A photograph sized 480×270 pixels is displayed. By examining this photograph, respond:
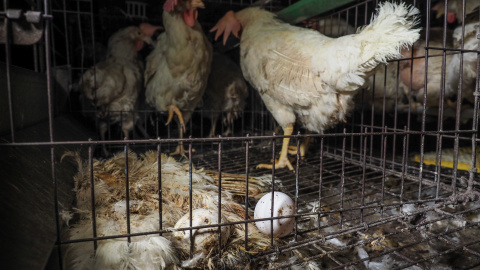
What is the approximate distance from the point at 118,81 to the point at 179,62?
0.83 meters

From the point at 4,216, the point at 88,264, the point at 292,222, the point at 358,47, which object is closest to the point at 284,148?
the point at 358,47

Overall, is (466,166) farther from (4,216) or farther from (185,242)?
(4,216)

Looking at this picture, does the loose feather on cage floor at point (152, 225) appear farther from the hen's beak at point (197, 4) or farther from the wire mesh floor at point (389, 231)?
the hen's beak at point (197, 4)

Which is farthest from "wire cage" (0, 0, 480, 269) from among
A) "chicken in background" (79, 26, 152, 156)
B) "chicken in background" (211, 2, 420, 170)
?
"chicken in background" (79, 26, 152, 156)

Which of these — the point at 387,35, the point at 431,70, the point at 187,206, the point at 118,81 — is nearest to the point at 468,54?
the point at 431,70

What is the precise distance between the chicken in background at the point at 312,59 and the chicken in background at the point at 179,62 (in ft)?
1.07

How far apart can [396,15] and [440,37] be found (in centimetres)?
247

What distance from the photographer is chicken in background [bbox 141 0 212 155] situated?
299 centimetres

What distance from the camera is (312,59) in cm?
213

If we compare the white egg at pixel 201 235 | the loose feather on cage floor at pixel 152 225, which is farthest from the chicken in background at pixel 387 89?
the white egg at pixel 201 235

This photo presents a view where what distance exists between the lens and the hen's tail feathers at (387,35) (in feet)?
5.37

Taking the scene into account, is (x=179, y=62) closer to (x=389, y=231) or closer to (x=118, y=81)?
(x=118, y=81)

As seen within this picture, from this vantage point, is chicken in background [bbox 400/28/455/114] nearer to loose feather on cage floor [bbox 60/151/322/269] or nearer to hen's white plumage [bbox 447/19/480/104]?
hen's white plumage [bbox 447/19/480/104]

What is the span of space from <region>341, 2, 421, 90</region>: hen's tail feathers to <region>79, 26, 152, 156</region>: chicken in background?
2.32m
